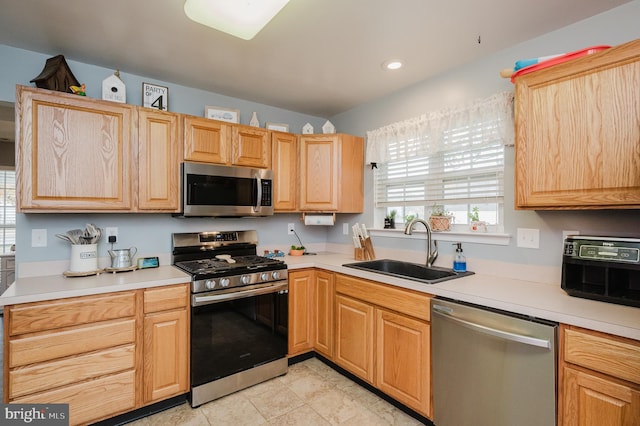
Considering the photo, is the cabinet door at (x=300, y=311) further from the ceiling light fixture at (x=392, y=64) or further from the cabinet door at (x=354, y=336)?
the ceiling light fixture at (x=392, y=64)

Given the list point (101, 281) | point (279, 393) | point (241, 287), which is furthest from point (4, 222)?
point (279, 393)

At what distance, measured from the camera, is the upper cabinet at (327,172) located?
305cm

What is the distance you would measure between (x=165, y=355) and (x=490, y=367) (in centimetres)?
197

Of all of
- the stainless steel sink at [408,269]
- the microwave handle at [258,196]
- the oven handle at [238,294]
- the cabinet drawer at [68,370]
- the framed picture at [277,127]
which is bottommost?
the cabinet drawer at [68,370]

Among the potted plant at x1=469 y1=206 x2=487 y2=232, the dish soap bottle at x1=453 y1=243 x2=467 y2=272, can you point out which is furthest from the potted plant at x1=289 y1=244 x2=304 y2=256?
the potted plant at x1=469 y1=206 x2=487 y2=232

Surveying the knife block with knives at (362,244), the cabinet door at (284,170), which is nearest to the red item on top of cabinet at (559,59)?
the knife block with knives at (362,244)

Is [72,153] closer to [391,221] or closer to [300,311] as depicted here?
[300,311]

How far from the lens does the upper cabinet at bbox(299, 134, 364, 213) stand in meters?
3.05

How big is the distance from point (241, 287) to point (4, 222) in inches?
197

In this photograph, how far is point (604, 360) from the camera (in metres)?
1.24

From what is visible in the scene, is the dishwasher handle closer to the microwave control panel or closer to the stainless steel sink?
the stainless steel sink

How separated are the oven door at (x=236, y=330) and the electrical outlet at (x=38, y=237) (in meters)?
1.15

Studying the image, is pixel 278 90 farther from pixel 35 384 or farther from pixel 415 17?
pixel 35 384

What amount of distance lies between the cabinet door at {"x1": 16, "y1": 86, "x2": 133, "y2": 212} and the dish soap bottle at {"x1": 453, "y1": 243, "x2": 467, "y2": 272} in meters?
2.43
